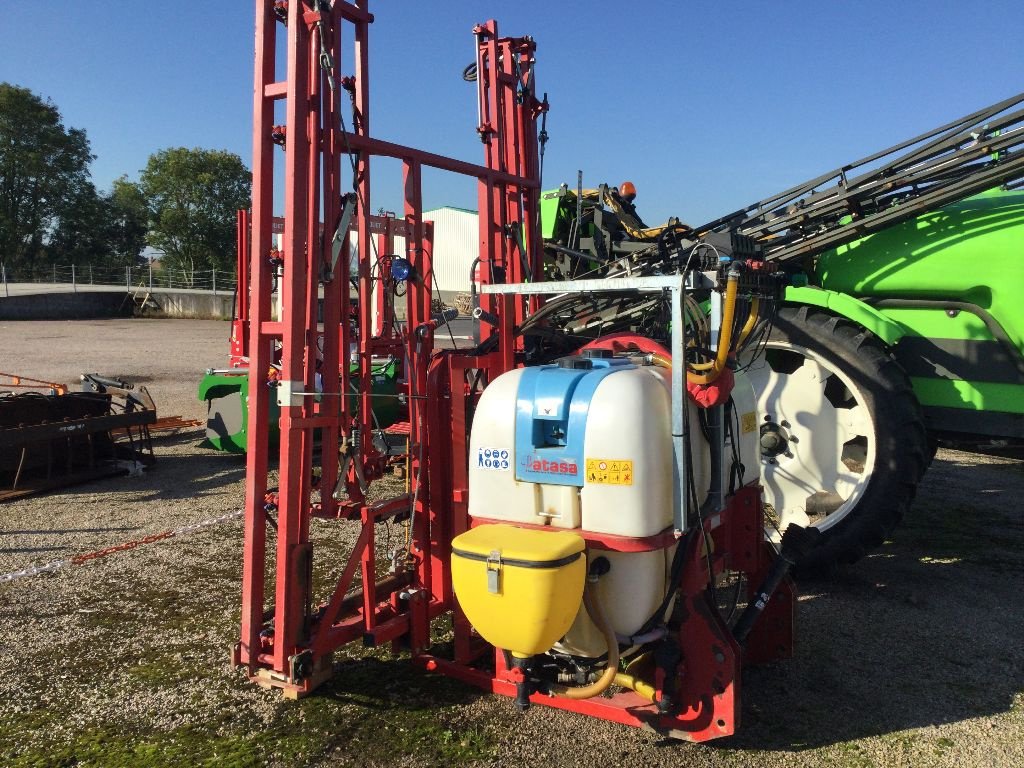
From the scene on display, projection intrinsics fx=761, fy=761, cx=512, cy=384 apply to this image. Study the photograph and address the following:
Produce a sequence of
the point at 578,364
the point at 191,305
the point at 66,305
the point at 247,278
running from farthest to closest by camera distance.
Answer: the point at 191,305, the point at 66,305, the point at 247,278, the point at 578,364

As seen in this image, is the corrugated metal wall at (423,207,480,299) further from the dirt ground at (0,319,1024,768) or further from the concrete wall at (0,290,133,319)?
the dirt ground at (0,319,1024,768)

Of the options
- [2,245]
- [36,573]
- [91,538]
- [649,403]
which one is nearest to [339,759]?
[649,403]

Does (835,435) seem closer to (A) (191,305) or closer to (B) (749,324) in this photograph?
(B) (749,324)

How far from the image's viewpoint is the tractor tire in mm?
4328

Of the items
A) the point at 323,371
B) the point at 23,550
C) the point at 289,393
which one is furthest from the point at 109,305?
the point at 289,393

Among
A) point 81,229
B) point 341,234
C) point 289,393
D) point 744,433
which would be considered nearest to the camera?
point 289,393

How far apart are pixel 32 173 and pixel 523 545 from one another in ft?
160

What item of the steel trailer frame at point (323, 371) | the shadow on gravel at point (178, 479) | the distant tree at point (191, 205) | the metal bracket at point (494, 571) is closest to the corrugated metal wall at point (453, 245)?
the distant tree at point (191, 205)

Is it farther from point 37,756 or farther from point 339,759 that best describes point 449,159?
point 37,756

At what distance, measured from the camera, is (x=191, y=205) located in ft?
150

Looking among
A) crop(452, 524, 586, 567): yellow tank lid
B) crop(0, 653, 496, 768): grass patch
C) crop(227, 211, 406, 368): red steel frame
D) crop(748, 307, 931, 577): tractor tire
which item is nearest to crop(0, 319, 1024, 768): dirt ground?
crop(0, 653, 496, 768): grass patch

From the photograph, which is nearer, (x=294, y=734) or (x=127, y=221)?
(x=294, y=734)

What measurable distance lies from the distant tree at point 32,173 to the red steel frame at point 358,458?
44397 millimetres

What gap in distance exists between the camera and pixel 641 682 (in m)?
2.94
